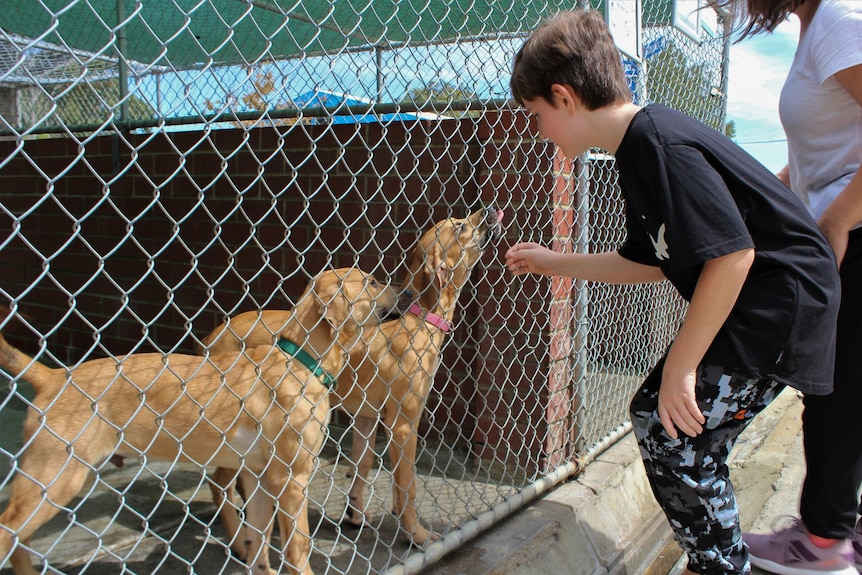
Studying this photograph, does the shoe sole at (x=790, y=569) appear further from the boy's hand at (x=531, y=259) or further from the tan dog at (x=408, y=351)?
the boy's hand at (x=531, y=259)

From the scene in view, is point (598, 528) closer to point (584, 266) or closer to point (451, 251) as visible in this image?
point (584, 266)

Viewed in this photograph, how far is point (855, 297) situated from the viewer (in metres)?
2.38

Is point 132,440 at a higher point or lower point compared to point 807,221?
lower

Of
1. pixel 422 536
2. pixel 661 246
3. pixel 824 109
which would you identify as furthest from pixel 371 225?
pixel 824 109

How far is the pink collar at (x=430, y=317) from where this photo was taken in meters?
3.20

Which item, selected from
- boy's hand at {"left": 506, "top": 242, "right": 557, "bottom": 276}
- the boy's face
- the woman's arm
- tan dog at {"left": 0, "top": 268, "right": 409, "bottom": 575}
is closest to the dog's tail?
tan dog at {"left": 0, "top": 268, "right": 409, "bottom": 575}

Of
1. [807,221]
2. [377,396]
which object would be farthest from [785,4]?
[377,396]

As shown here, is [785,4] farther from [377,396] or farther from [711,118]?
[711,118]

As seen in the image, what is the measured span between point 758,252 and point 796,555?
1546mm

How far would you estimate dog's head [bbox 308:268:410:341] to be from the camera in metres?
2.63

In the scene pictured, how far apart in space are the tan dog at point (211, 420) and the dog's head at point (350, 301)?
0.01 metres

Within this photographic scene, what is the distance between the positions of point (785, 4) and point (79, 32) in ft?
19.0

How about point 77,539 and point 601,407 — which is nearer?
point 77,539

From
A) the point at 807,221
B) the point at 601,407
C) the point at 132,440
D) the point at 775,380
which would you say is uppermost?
the point at 807,221
